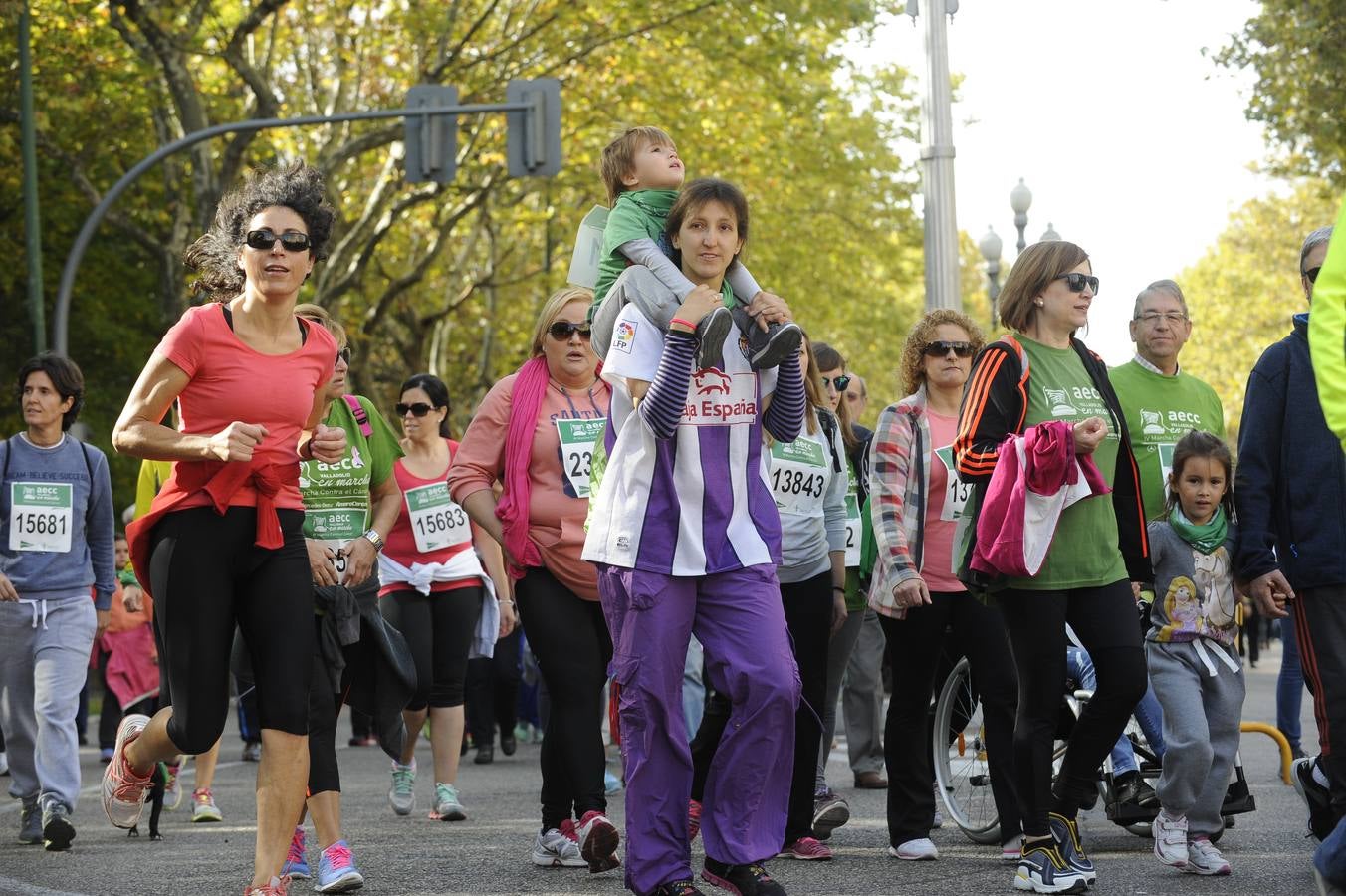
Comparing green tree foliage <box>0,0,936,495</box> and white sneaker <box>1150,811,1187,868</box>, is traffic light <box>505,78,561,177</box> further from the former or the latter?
white sneaker <box>1150,811,1187,868</box>

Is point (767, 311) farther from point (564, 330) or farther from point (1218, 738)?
point (1218, 738)

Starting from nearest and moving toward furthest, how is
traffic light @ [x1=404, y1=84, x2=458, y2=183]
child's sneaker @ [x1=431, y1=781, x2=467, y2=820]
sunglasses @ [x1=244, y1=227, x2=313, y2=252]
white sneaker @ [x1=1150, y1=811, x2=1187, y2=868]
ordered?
sunglasses @ [x1=244, y1=227, x2=313, y2=252], white sneaker @ [x1=1150, y1=811, x2=1187, y2=868], child's sneaker @ [x1=431, y1=781, x2=467, y2=820], traffic light @ [x1=404, y1=84, x2=458, y2=183]

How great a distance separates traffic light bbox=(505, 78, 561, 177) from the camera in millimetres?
19375

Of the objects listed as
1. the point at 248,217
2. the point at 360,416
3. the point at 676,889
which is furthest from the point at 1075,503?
the point at 360,416

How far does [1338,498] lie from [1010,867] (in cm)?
183

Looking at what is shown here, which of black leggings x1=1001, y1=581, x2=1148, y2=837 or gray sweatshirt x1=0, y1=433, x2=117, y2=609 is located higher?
gray sweatshirt x1=0, y1=433, x2=117, y2=609

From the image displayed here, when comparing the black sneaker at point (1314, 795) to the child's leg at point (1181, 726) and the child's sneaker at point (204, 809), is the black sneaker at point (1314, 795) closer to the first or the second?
the child's leg at point (1181, 726)

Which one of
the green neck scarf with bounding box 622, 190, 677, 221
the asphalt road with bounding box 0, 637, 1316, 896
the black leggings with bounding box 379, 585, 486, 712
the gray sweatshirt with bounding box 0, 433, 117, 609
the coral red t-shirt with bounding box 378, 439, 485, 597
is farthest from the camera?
the coral red t-shirt with bounding box 378, 439, 485, 597

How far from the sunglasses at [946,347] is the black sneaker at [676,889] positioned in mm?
3113

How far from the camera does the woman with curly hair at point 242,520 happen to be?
5.94m

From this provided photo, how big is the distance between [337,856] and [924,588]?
2.30 metres

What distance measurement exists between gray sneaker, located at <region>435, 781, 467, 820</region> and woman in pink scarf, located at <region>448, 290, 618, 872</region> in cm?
170

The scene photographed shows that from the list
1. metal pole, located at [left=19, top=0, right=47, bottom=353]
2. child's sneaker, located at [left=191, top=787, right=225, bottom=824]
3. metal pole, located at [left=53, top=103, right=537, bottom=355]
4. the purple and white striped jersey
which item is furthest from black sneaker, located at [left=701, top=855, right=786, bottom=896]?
metal pole, located at [left=19, top=0, right=47, bottom=353]

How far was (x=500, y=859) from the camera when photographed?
309 inches
